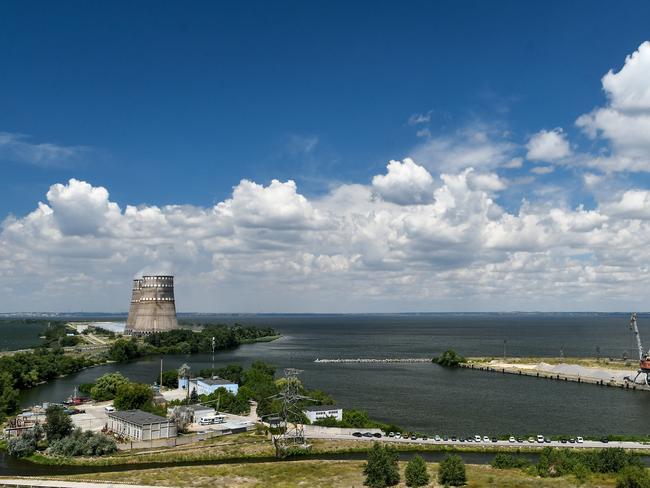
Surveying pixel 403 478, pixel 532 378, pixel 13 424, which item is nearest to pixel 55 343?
pixel 13 424

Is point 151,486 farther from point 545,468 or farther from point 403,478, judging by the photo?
point 545,468

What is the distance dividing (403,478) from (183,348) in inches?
5836

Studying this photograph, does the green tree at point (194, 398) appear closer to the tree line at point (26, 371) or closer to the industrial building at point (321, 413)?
the industrial building at point (321, 413)

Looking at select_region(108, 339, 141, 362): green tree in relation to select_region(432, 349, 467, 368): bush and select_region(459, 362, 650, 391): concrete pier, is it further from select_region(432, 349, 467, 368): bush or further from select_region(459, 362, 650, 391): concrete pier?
select_region(459, 362, 650, 391): concrete pier

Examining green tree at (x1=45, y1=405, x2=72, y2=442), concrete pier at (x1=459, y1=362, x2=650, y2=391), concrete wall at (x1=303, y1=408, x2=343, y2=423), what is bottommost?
concrete pier at (x1=459, y1=362, x2=650, y2=391)

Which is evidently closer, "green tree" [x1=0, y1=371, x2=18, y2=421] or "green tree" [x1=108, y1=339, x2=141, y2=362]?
"green tree" [x1=0, y1=371, x2=18, y2=421]

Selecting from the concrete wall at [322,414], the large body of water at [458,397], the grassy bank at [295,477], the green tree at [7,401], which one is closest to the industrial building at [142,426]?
the grassy bank at [295,477]

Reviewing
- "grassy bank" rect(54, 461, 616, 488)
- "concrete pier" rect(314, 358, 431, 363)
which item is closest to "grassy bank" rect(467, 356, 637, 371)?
"concrete pier" rect(314, 358, 431, 363)

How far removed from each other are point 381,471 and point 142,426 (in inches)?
1117

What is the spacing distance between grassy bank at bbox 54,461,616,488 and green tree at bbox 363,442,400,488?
90cm

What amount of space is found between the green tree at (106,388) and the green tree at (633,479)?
2832 inches

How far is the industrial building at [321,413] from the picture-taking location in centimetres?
6688

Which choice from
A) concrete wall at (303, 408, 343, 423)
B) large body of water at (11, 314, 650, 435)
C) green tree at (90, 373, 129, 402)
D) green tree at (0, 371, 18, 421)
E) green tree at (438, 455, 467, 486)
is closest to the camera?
green tree at (438, 455, 467, 486)

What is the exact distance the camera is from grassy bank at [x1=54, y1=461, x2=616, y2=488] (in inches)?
1763
